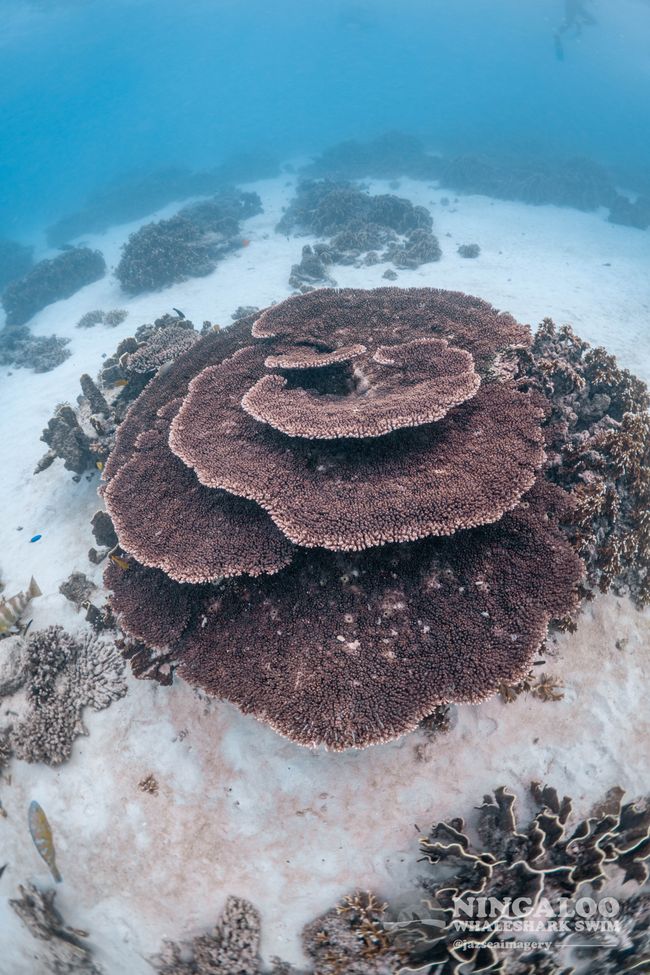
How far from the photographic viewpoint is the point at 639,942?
4.51 metres

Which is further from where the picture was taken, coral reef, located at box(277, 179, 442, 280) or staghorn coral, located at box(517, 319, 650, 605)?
coral reef, located at box(277, 179, 442, 280)

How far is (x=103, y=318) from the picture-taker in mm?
21281

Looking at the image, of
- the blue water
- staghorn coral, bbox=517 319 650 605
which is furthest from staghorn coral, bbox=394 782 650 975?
the blue water

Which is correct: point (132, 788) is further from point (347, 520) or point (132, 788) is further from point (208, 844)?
point (347, 520)

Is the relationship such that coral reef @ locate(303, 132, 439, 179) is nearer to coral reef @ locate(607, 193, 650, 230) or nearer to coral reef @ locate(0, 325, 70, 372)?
coral reef @ locate(607, 193, 650, 230)

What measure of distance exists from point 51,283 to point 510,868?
32290 mm

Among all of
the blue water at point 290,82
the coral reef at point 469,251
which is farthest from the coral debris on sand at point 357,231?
the blue water at point 290,82

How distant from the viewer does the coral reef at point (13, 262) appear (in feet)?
109

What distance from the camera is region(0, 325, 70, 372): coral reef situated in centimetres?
1858

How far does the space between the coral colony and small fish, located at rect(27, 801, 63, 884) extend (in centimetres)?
180

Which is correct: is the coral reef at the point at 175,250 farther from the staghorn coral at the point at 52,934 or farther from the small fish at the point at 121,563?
the staghorn coral at the point at 52,934

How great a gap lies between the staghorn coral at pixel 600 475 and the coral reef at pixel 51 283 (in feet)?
91.5

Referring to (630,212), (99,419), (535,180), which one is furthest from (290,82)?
Result: (99,419)

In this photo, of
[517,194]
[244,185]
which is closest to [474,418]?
[517,194]
